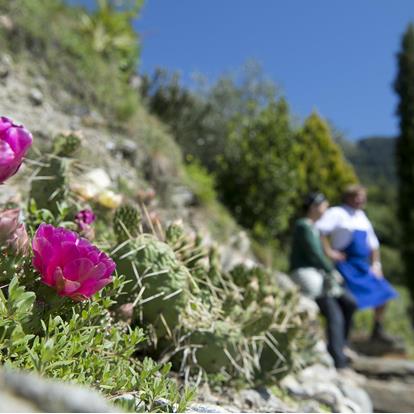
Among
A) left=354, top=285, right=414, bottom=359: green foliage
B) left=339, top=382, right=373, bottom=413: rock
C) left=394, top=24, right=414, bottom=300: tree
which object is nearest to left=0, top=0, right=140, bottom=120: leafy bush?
left=339, top=382, right=373, bottom=413: rock

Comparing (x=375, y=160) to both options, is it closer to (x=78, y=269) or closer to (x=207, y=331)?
(x=207, y=331)

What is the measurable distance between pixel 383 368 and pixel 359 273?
118 centimetres

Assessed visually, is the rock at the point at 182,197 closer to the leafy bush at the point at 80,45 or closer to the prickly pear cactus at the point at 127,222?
the leafy bush at the point at 80,45

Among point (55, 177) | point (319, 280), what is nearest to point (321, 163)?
point (319, 280)

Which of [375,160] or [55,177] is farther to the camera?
[375,160]

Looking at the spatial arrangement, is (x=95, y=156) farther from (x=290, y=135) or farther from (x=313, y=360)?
(x=290, y=135)

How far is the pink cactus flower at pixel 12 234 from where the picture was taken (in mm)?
933

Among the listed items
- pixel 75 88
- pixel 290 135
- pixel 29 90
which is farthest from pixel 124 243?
pixel 290 135

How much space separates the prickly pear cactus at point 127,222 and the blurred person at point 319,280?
2.63 metres

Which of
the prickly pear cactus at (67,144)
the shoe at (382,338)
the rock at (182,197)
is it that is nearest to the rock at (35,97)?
the rock at (182,197)

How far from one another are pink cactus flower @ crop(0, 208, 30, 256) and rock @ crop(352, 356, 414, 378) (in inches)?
186

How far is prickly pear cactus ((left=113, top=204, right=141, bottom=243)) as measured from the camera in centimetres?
156

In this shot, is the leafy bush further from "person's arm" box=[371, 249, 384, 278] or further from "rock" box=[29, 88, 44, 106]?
"person's arm" box=[371, 249, 384, 278]

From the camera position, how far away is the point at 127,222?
1.57 metres
